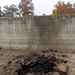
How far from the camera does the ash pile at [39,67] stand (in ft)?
37.9

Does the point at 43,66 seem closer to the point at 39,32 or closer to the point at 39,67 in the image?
the point at 39,67

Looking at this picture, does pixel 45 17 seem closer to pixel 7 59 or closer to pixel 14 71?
pixel 7 59

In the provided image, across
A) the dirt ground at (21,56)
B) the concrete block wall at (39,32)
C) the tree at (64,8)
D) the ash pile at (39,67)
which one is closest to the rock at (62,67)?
the ash pile at (39,67)

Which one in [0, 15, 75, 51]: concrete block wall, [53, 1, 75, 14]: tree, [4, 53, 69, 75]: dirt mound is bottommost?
[4, 53, 69, 75]: dirt mound

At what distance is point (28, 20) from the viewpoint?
15.7 metres

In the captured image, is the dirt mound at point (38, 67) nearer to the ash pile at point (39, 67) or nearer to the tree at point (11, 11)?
the ash pile at point (39, 67)

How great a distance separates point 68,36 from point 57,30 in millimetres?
717

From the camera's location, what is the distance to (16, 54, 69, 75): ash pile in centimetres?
1152

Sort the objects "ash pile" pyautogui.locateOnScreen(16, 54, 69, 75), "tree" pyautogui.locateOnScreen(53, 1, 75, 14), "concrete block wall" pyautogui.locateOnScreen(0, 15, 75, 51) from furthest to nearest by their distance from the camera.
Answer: "tree" pyautogui.locateOnScreen(53, 1, 75, 14)
"concrete block wall" pyautogui.locateOnScreen(0, 15, 75, 51)
"ash pile" pyautogui.locateOnScreen(16, 54, 69, 75)

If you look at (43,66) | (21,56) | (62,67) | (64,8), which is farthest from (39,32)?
(64,8)

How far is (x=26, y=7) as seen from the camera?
1380 inches

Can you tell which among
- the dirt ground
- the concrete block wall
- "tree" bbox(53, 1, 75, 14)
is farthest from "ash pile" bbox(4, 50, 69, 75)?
"tree" bbox(53, 1, 75, 14)

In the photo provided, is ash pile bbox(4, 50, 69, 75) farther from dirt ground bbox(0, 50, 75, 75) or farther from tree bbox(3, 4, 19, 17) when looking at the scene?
tree bbox(3, 4, 19, 17)

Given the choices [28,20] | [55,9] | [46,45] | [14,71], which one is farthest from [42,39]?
[55,9]
